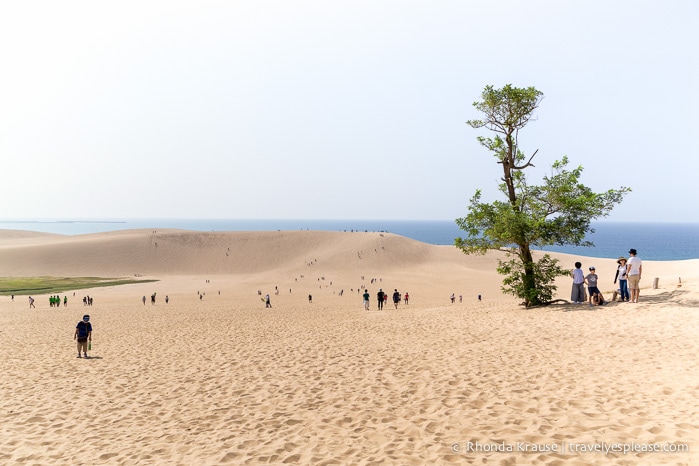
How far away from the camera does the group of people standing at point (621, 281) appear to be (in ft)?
58.4

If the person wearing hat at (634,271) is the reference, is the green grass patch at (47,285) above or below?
below

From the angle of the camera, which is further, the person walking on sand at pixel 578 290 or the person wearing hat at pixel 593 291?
the person walking on sand at pixel 578 290

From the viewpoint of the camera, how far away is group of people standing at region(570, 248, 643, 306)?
1780 cm

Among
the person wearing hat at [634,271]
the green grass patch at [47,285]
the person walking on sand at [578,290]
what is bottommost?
the green grass patch at [47,285]

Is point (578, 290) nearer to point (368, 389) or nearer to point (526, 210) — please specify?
point (526, 210)

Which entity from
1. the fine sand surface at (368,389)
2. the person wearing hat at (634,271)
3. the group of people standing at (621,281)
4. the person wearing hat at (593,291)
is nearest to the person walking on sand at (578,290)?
the group of people standing at (621,281)

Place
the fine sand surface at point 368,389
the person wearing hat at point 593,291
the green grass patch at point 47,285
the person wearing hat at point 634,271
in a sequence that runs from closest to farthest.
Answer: the fine sand surface at point 368,389
the person wearing hat at point 634,271
the person wearing hat at point 593,291
the green grass patch at point 47,285

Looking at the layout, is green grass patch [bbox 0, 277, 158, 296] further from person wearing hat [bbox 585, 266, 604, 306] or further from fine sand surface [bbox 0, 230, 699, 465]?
person wearing hat [bbox 585, 266, 604, 306]

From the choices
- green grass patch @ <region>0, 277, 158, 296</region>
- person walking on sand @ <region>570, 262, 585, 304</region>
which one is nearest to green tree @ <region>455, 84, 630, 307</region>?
person walking on sand @ <region>570, 262, 585, 304</region>

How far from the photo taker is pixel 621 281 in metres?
19.0

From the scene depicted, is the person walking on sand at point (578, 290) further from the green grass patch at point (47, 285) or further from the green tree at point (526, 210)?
the green grass patch at point (47, 285)

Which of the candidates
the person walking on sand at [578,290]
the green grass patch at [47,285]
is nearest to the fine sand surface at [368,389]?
the person walking on sand at [578,290]

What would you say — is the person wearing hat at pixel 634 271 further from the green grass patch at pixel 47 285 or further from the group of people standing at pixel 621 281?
the green grass patch at pixel 47 285

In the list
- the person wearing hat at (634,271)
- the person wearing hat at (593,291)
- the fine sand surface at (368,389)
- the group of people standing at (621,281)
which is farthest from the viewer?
the person wearing hat at (593,291)
